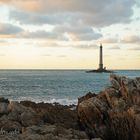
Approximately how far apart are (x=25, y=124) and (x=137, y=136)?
26.1 ft

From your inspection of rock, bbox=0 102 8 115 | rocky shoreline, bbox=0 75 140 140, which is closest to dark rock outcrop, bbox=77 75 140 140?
rocky shoreline, bbox=0 75 140 140

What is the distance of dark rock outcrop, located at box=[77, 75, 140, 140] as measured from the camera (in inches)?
1114

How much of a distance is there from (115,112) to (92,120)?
1918 millimetres

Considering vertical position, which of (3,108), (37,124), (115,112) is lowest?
(37,124)

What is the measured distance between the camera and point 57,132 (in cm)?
2681

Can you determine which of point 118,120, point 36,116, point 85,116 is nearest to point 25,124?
point 36,116

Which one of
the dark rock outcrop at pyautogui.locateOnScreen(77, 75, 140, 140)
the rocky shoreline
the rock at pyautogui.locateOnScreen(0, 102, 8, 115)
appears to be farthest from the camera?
the rock at pyautogui.locateOnScreen(0, 102, 8, 115)

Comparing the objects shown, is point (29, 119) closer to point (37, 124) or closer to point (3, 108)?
point (37, 124)

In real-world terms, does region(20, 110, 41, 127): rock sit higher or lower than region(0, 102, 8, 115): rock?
lower

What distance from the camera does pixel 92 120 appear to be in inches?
1196

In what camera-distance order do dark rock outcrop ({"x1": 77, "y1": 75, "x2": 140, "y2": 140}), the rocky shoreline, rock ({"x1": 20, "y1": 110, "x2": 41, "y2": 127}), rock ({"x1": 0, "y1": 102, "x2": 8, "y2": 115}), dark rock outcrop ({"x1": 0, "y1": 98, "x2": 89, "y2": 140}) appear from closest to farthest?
dark rock outcrop ({"x1": 0, "y1": 98, "x2": 89, "y2": 140}) < the rocky shoreline < dark rock outcrop ({"x1": 77, "y1": 75, "x2": 140, "y2": 140}) < rock ({"x1": 20, "y1": 110, "x2": 41, "y2": 127}) < rock ({"x1": 0, "y1": 102, "x2": 8, "y2": 115})

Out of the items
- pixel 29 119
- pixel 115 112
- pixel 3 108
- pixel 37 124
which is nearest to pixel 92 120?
pixel 115 112

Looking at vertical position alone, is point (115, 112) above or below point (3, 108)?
above

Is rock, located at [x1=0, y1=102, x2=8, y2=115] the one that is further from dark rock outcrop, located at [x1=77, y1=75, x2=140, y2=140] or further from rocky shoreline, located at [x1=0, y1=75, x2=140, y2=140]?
dark rock outcrop, located at [x1=77, y1=75, x2=140, y2=140]
